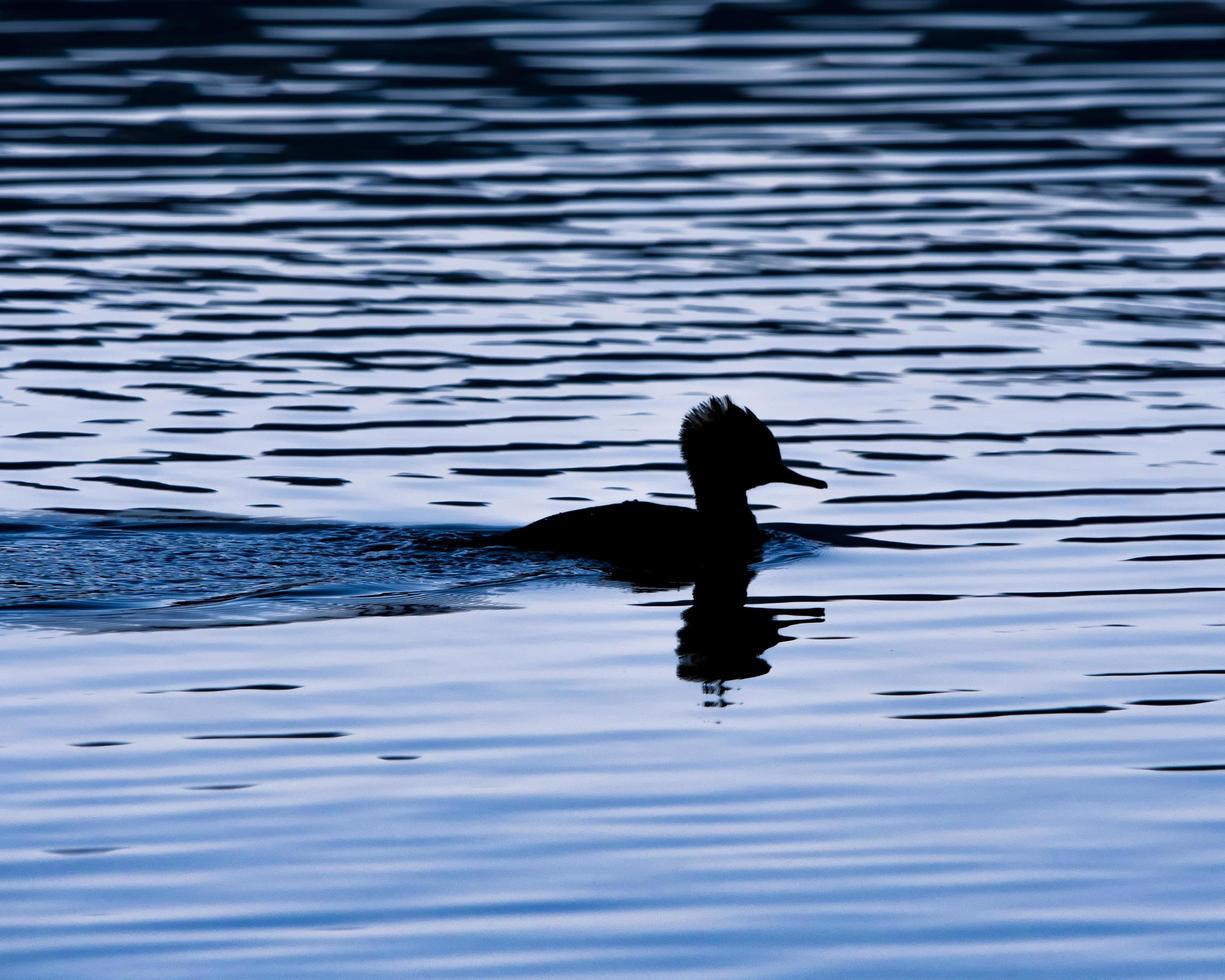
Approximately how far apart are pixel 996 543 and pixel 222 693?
14.8 ft

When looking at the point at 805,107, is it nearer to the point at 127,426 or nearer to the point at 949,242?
the point at 949,242

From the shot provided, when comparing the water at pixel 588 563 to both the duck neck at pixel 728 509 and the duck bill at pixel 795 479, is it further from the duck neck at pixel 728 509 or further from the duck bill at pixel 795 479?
the duck bill at pixel 795 479

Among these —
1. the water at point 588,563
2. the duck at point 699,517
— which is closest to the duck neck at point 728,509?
the duck at point 699,517

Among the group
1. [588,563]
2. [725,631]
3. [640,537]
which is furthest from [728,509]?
[725,631]

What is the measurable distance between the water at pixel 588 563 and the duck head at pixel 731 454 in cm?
42

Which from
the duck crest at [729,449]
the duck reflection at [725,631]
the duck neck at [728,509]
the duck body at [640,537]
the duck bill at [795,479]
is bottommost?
the duck reflection at [725,631]

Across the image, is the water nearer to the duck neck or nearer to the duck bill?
the duck neck

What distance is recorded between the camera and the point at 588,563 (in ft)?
39.5

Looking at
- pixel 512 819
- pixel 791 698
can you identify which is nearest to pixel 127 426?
pixel 791 698

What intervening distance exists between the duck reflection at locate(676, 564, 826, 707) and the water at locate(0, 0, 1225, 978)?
0.13 ft

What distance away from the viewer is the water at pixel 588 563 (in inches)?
→ 301

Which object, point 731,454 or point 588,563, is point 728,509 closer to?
point 731,454

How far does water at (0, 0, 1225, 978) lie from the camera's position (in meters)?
7.64

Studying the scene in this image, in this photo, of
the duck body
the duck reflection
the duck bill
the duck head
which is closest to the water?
the duck reflection
